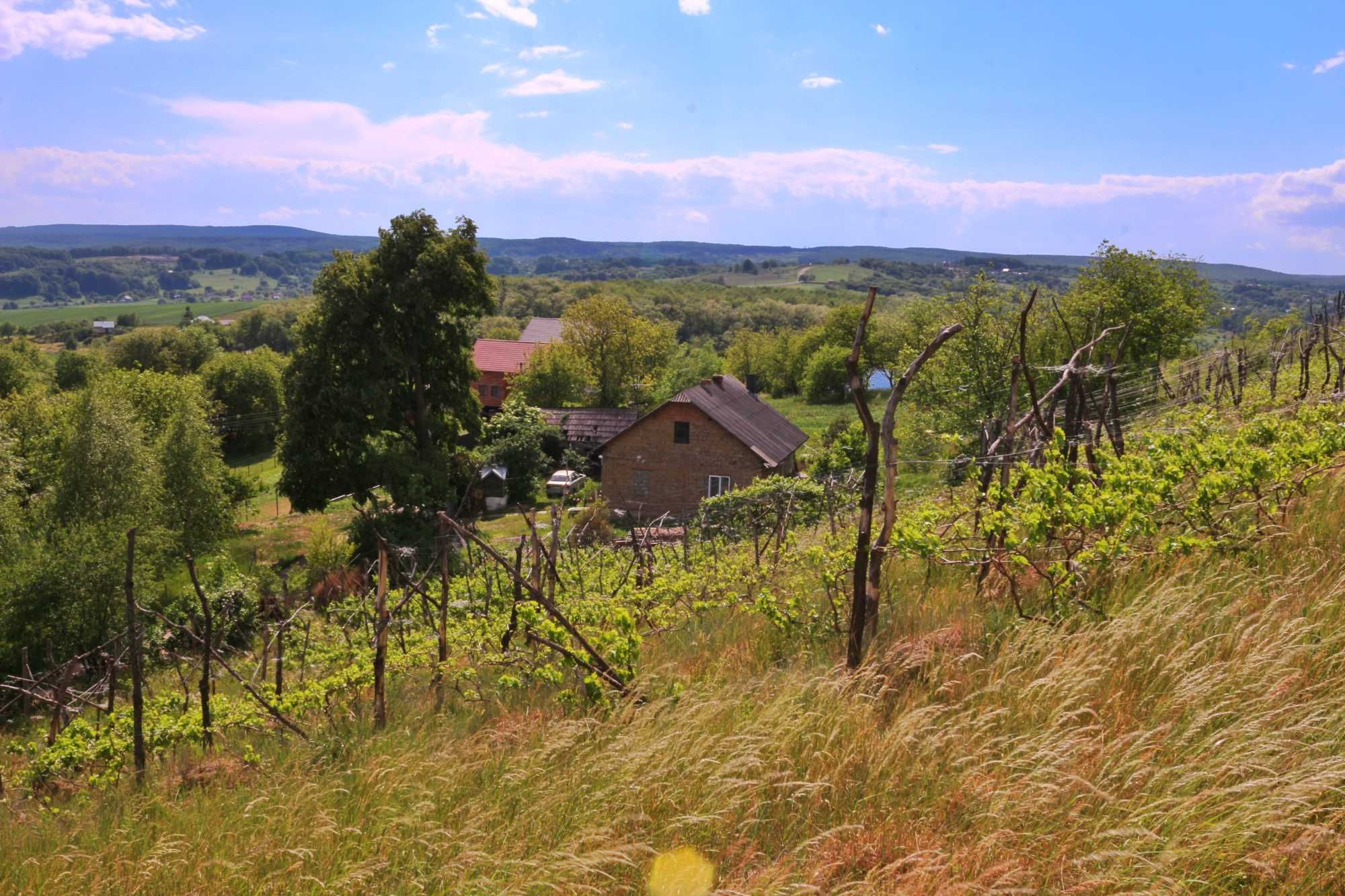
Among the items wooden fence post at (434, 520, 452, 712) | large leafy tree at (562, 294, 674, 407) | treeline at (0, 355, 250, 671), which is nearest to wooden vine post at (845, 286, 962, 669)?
wooden fence post at (434, 520, 452, 712)

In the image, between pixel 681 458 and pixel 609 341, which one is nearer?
pixel 681 458

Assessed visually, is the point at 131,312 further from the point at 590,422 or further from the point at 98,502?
the point at 98,502

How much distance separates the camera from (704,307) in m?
131

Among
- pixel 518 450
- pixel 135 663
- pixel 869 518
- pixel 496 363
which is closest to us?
pixel 135 663

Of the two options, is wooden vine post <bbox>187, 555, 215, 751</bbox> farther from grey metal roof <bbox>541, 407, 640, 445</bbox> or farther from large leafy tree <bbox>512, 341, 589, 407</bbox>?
large leafy tree <bbox>512, 341, 589, 407</bbox>

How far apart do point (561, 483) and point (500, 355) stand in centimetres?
3703

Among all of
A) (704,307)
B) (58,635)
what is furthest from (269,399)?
(704,307)

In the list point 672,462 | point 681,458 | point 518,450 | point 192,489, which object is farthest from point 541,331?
point 192,489

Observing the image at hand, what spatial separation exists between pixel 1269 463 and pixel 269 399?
2422 inches

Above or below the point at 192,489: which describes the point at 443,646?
above

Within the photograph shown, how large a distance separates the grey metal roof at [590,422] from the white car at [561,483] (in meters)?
4.48

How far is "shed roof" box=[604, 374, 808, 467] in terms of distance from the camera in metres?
32.9

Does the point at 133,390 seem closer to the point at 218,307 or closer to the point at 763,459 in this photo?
the point at 763,459

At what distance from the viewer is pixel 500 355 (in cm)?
7088
